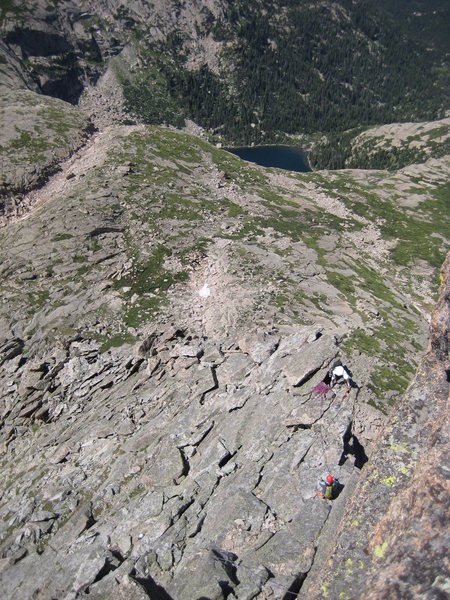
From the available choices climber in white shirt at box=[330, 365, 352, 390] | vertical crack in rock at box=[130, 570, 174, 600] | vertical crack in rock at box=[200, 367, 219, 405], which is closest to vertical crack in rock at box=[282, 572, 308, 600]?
vertical crack in rock at box=[130, 570, 174, 600]

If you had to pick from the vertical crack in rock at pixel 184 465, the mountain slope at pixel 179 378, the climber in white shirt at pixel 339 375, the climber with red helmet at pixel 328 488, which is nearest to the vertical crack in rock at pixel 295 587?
the mountain slope at pixel 179 378

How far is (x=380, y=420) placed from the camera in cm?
2223

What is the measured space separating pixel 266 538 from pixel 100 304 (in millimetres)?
26511

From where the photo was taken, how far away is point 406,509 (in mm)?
9680

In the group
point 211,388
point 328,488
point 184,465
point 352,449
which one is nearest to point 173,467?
point 184,465

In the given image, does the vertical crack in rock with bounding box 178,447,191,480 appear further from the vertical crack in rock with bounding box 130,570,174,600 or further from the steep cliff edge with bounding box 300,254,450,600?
the steep cliff edge with bounding box 300,254,450,600

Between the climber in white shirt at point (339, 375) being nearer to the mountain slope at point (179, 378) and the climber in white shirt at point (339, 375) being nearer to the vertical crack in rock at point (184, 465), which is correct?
the mountain slope at point (179, 378)

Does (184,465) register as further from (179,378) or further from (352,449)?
(352,449)

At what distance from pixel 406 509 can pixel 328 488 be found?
18.6 feet

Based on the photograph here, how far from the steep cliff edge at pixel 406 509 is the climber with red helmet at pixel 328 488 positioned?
1744 mm

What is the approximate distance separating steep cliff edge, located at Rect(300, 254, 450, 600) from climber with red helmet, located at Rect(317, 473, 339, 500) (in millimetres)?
1744

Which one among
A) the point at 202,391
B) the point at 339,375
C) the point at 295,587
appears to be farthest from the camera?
the point at 202,391

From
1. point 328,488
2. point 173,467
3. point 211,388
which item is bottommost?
point 173,467

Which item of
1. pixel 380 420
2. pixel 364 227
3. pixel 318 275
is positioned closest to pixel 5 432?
pixel 380 420
